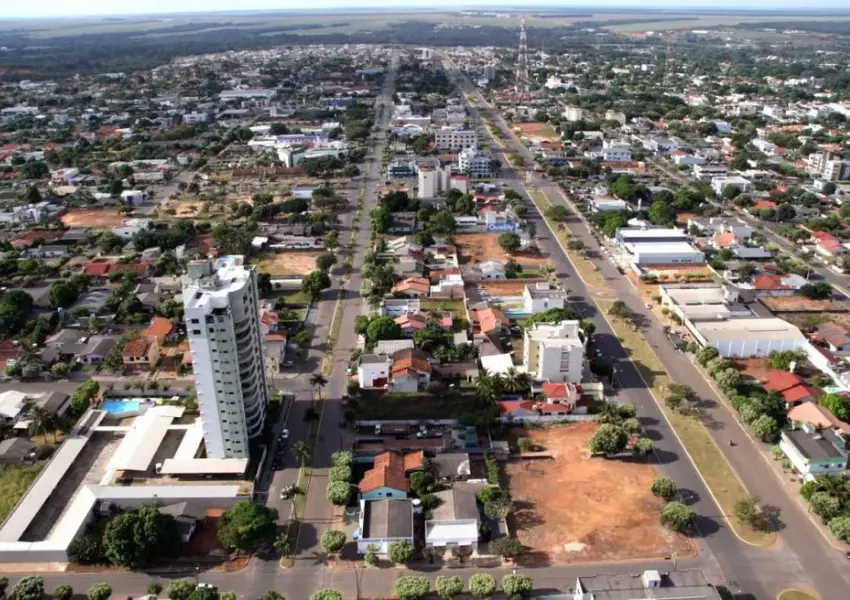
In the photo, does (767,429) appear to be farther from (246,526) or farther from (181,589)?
(181,589)

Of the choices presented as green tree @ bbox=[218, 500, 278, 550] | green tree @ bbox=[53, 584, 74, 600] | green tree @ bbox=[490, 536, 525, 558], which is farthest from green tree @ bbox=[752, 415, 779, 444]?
green tree @ bbox=[53, 584, 74, 600]

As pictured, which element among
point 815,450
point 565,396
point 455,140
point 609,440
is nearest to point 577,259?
point 565,396

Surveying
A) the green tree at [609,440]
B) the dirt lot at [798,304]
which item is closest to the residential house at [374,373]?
the green tree at [609,440]

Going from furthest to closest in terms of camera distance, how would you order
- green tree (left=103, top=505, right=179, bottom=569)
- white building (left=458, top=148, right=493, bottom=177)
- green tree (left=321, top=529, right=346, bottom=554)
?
white building (left=458, top=148, right=493, bottom=177) → green tree (left=321, top=529, right=346, bottom=554) → green tree (left=103, top=505, right=179, bottom=569)

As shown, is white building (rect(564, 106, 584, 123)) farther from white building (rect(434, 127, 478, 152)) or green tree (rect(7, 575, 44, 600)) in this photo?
green tree (rect(7, 575, 44, 600))

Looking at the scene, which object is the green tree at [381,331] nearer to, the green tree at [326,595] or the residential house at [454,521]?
the residential house at [454,521]

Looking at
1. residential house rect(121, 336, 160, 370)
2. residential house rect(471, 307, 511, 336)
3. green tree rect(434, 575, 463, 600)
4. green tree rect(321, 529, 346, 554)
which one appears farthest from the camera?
residential house rect(471, 307, 511, 336)

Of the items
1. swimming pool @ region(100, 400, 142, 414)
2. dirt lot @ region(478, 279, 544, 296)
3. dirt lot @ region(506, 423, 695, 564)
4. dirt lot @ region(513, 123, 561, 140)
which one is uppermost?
dirt lot @ region(513, 123, 561, 140)
